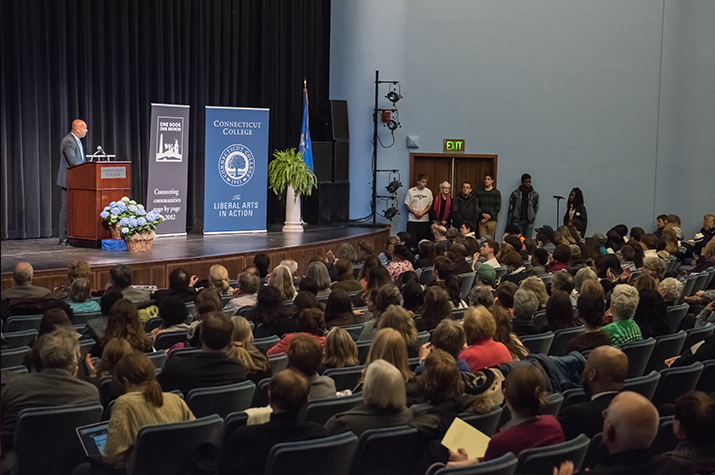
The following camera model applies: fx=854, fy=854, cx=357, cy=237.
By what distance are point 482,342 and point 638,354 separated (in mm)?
1030

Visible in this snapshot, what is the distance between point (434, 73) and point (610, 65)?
330 centimetres

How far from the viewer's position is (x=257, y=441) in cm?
321

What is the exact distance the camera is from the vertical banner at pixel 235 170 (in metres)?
11.7

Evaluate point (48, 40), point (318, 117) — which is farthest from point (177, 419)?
point (318, 117)

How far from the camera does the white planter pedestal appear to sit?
41.7 feet

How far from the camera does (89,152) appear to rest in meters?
12.1

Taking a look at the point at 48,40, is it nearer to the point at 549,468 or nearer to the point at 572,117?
the point at 572,117

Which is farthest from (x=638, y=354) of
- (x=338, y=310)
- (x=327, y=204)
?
(x=327, y=204)

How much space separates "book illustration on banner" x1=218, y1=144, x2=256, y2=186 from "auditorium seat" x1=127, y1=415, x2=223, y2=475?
8636mm

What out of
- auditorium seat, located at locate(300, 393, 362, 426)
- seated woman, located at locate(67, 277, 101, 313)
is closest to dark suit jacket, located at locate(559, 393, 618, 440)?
auditorium seat, located at locate(300, 393, 362, 426)

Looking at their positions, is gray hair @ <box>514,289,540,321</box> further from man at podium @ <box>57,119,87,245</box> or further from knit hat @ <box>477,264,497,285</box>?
man at podium @ <box>57,119,87,245</box>

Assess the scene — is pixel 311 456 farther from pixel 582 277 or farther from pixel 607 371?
pixel 582 277

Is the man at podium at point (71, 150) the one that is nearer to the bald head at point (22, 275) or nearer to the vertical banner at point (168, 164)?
the vertical banner at point (168, 164)

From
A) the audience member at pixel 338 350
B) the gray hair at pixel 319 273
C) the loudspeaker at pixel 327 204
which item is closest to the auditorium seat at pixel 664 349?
the audience member at pixel 338 350
